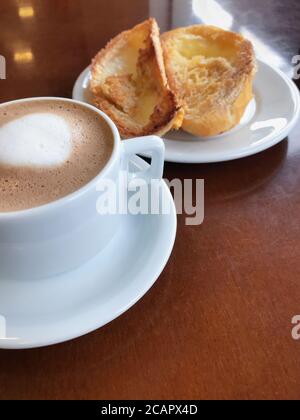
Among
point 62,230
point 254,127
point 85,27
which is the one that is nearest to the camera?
point 62,230

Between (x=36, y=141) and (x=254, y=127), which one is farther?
(x=254, y=127)

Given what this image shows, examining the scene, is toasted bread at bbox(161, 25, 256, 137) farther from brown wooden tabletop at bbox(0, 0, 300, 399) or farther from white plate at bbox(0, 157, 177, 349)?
white plate at bbox(0, 157, 177, 349)

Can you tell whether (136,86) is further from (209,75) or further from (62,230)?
(62,230)

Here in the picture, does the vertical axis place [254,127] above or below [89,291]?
above

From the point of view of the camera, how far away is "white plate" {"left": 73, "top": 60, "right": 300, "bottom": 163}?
677mm

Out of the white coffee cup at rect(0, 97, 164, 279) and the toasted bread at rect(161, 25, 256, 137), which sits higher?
the toasted bread at rect(161, 25, 256, 137)

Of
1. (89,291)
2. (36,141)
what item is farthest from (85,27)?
(89,291)

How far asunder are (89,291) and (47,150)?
170 millimetres

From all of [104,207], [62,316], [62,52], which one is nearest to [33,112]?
[104,207]

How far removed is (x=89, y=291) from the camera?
49 centimetres

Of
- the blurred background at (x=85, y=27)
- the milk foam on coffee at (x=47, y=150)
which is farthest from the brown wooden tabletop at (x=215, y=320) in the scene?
the blurred background at (x=85, y=27)

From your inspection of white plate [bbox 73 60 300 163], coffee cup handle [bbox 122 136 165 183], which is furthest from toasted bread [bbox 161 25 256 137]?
coffee cup handle [bbox 122 136 165 183]

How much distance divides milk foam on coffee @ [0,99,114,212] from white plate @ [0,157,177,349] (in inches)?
4.2
